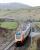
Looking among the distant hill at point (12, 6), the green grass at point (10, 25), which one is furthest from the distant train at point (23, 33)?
the distant hill at point (12, 6)

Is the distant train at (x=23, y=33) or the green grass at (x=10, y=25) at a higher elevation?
the green grass at (x=10, y=25)

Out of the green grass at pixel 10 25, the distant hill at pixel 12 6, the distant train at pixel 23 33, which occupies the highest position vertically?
the distant hill at pixel 12 6

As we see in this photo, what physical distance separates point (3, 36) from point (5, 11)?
0.26 m

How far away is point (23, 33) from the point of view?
0.96 m

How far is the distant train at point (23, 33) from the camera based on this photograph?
956 mm

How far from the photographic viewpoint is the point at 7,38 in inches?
38.7

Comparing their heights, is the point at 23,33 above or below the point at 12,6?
below

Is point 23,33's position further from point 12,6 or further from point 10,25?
point 12,6

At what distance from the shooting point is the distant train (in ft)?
3.14

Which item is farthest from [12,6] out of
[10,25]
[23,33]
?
[23,33]

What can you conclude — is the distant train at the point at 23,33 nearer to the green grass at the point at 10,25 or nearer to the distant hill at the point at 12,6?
the green grass at the point at 10,25

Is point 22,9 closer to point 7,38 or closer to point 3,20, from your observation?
point 3,20

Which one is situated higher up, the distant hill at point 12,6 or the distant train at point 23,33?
the distant hill at point 12,6

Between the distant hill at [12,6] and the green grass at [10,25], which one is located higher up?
the distant hill at [12,6]
